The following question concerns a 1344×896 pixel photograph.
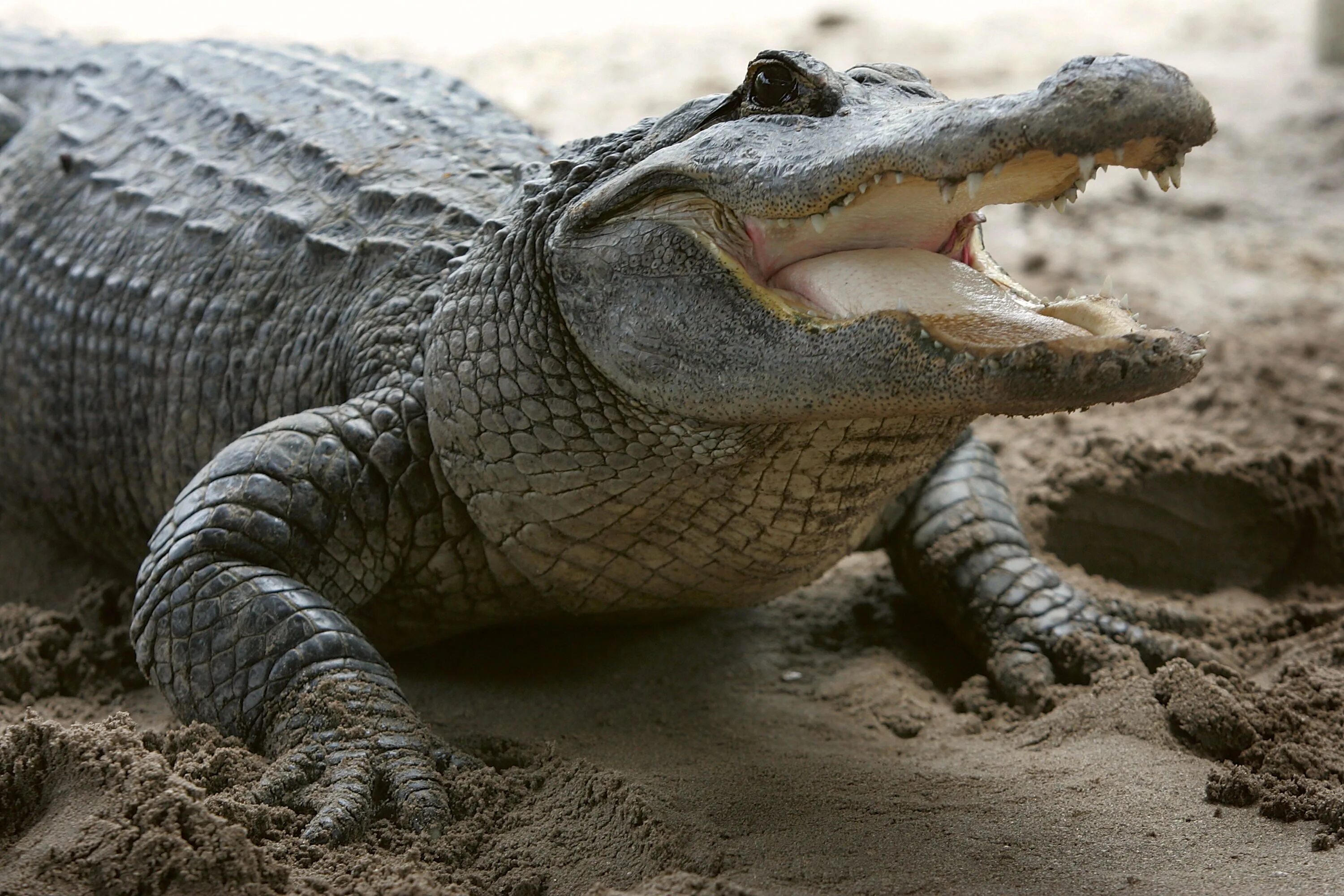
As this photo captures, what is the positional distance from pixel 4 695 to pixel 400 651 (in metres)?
1.00

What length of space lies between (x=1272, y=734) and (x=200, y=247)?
3205mm

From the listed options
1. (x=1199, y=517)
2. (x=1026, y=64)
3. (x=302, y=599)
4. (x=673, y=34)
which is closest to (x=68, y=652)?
(x=302, y=599)

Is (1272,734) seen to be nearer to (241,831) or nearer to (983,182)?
(983,182)

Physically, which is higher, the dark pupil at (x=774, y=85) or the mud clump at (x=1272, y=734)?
the dark pupil at (x=774, y=85)

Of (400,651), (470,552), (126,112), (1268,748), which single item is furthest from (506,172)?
(1268,748)

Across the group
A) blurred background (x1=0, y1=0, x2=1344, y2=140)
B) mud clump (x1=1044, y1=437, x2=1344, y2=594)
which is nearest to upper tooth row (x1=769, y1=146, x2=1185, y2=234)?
mud clump (x1=1044, y1=437, x2=1344, y2=594)

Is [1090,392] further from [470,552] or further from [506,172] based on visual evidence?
[506,172]

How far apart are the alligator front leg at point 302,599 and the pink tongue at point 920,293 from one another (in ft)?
3.60

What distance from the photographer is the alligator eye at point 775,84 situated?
2.69m

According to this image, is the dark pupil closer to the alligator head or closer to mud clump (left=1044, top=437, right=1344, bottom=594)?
the alligator head

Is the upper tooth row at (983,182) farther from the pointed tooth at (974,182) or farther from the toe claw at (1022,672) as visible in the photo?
the toe claw at (1022,672)

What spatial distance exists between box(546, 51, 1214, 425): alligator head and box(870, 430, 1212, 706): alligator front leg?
1.04 m

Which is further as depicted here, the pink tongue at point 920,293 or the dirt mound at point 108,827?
the pink tongue at point 920,293

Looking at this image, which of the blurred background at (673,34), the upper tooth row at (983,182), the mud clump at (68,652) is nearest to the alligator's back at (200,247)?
the mud clump at (68,652)
